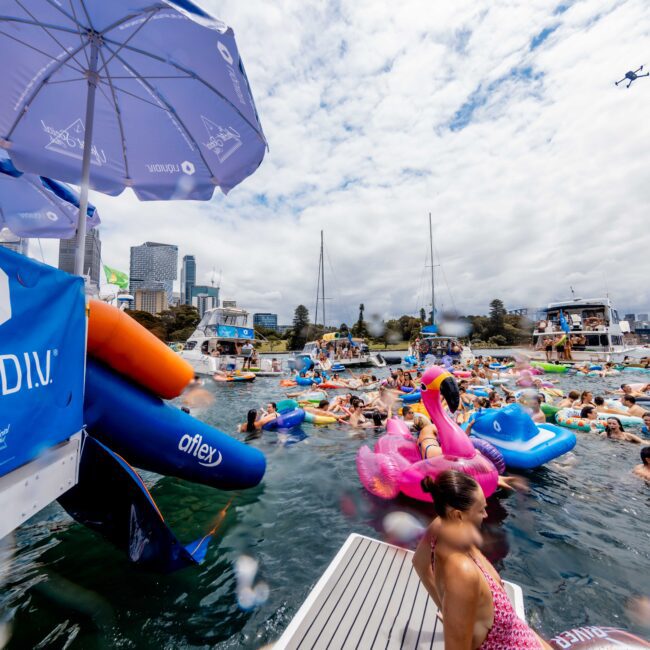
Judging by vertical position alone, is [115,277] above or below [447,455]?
above

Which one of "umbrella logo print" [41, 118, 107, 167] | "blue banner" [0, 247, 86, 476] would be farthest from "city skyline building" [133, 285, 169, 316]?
"blue banner" [0, 247, 86, 476]

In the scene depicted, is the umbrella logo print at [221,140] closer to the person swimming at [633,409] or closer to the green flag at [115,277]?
the green flag at [115,277]

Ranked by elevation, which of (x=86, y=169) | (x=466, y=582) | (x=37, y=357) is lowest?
(x=466, y=582)

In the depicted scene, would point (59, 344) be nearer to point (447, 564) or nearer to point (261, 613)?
point (447, 564)

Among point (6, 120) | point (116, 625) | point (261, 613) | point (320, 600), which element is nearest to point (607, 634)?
point (320, 600)

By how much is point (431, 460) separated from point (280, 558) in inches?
94.0

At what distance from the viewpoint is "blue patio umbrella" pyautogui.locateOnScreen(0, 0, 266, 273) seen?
3.06m

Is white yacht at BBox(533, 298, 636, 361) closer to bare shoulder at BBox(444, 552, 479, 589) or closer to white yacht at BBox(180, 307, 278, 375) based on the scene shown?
white yacht at BBox(180, 307, 278, 375)

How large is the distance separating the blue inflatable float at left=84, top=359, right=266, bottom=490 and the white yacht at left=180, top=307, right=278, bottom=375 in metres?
20.2

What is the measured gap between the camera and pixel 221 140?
3.71 metres

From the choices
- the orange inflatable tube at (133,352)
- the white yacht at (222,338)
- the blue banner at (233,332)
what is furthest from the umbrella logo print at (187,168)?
the blue banner at (233,332)

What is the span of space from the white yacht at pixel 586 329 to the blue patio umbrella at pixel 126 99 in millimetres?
31546

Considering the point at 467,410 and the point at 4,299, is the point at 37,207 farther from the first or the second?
the point at 467,410

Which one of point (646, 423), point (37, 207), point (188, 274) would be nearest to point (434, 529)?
point (37, 207)
